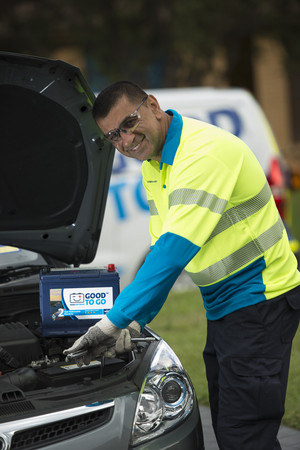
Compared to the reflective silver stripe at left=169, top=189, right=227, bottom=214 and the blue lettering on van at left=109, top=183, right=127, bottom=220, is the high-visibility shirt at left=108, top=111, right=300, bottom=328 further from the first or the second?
the blue lettering on van at left=109, top=183, right=127, bottom=220

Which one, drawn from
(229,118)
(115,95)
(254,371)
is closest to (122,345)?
(254,371)

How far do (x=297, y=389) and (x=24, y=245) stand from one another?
237 cm

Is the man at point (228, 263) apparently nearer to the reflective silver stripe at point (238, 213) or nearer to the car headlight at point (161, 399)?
the reflective silver stripe at point (238, 213)

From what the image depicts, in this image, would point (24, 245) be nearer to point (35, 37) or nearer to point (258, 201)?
point (258, 201)

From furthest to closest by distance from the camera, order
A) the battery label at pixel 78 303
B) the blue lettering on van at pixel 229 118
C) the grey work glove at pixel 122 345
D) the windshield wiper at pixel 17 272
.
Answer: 1. the blue lettering on van at pixel 229 118
2. the windshield wiper at pixel 17 272
3. the battery label at pixel 78 303
4. the grey work glove at pixel 122 345

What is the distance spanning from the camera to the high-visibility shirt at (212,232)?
309 cm

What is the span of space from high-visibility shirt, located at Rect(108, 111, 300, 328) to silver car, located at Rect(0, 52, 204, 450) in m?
0.33

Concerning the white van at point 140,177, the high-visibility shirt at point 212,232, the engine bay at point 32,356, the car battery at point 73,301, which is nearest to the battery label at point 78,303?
the car battery at point 73,301

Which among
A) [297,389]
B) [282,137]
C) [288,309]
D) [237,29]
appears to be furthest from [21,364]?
[282,137]

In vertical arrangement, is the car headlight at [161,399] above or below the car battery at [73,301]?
below

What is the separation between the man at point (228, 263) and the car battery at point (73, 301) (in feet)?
1.26

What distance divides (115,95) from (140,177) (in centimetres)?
482

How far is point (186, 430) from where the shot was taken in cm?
330

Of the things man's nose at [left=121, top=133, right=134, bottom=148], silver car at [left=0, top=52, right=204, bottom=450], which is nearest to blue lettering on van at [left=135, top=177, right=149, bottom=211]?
silver car at [left=0, top=52, right=204, bottom=450]
